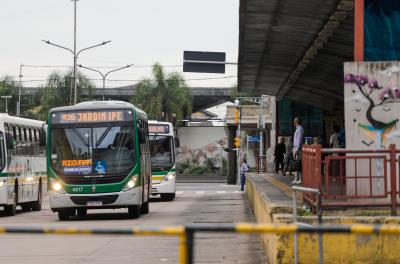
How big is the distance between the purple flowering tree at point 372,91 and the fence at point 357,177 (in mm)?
1895

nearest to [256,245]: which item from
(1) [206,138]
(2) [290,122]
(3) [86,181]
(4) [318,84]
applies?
(3) [86,181]

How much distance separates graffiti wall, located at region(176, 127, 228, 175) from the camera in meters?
91.2

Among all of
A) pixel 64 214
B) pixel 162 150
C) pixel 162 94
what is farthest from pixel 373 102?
pixel 162 94

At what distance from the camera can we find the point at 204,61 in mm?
34969

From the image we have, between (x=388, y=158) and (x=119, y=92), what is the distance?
93.5 meters

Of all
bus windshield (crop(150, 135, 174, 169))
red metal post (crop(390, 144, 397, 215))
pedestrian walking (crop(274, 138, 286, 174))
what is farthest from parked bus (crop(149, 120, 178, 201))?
red metal post (crop(390, 144, 397, 215))

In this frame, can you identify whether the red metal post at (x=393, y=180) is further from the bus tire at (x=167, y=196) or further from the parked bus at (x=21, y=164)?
the bus tire at (x=167, y=196)

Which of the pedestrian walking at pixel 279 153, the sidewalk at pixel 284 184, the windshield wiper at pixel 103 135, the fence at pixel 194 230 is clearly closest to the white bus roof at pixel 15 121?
the windshield wiper at pixel 103 135

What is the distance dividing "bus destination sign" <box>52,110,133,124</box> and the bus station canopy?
3.65 m

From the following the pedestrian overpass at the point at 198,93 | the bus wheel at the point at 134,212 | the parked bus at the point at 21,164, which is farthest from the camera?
the pedestrian overpass at the point at 198,93

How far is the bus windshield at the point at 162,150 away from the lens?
125 feet

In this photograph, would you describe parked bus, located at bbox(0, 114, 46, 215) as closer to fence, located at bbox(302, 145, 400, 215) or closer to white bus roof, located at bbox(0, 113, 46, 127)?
white bus roof, located at bbox(0, 113, 46, 127)

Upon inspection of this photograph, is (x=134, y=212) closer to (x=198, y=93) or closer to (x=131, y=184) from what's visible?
(x=131, y=184)

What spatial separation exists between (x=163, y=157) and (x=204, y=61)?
5167 mm
